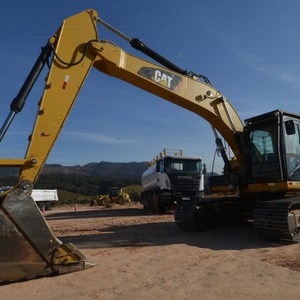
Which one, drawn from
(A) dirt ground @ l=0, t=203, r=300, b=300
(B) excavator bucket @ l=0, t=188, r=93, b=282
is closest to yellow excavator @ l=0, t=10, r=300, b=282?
(B) excavator bucket @ l=0, t=188, r=93, b=282

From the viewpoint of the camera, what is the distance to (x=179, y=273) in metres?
6.37

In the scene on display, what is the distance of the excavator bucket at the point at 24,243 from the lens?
5824 mm

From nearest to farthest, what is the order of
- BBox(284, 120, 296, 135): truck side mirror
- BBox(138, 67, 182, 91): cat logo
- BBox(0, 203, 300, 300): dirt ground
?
BBox(0, 203, 300, 300): dirt ground, BBox(138, 67, 182, 91): cat logo, BBox(284, 120, 296, 135): truck side mirror

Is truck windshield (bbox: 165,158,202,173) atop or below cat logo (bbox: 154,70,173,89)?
below

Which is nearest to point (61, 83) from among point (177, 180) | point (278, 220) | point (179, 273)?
point (179, 273)

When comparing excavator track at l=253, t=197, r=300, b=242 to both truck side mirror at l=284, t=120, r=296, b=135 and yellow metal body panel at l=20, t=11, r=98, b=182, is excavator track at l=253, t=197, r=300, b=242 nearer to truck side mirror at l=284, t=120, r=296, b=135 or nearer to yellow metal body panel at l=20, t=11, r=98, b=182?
truck side mirror at l=284, t=120, r=296, b=135

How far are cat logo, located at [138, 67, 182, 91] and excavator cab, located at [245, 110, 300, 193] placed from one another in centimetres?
233

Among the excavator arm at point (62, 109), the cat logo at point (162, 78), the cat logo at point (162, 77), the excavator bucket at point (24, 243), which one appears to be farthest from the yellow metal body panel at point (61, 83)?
the cat logo at point (162, 78)

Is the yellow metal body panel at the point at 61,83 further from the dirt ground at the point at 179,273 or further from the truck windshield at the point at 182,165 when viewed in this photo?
the truck windshield at the point at 182,165

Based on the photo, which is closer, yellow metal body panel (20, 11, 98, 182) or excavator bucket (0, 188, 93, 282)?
excavator bucket (0, 188, 93, 282)

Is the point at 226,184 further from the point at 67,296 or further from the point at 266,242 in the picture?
the point at 67,296

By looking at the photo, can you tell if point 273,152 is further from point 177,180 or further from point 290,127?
point 177,180

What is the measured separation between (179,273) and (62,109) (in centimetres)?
362

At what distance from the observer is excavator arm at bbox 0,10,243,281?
5.94 meters
